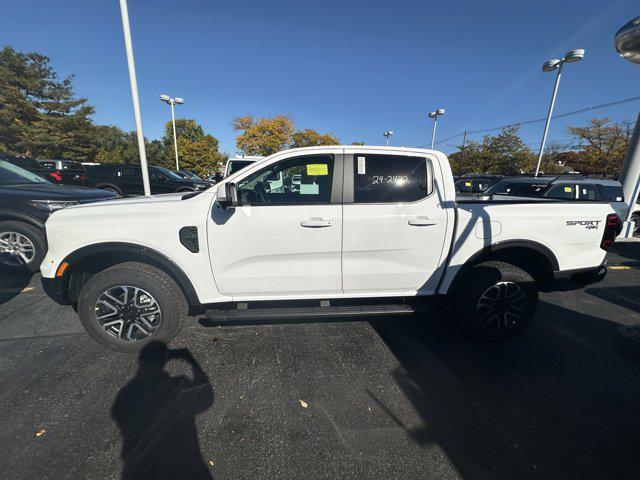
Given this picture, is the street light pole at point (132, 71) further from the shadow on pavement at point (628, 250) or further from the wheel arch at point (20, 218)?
the shadow on pavement at point (628, 250)

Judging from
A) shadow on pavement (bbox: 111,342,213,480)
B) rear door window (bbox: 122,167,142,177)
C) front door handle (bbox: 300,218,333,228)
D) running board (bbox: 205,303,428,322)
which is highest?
rear door window (bbox: 122,167,142,177)

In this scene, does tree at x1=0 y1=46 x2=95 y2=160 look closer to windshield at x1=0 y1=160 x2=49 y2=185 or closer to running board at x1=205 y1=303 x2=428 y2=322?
windshield at x1=0 y1=160 x2=49 y2=185

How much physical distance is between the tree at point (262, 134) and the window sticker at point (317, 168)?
1433 inches

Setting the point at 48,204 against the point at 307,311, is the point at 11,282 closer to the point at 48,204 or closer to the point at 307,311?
the point at 48,204

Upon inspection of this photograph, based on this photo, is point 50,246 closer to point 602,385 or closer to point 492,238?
point 492,238

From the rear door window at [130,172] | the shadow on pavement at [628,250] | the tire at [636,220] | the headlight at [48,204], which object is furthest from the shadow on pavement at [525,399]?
the rear door window at [130,172]

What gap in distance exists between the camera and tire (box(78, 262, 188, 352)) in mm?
2443

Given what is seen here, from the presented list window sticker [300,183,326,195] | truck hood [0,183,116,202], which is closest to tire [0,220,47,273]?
truck hood [0,183,116,202]

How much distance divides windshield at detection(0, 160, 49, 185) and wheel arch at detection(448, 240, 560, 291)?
7367mm

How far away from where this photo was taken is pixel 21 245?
4.20m

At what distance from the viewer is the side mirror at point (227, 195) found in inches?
87.6

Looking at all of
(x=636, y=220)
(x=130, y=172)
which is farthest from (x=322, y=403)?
(x=130, y=172)

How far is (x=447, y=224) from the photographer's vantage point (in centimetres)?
256

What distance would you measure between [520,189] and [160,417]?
936 centimetres
